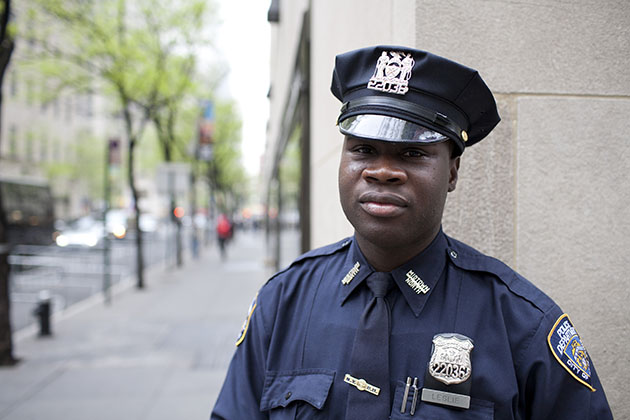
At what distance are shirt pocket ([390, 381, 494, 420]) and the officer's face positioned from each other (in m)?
0.43

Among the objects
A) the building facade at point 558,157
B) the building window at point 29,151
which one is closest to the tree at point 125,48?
the building facade at point 558,157

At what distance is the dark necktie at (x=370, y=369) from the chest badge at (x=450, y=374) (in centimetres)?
12

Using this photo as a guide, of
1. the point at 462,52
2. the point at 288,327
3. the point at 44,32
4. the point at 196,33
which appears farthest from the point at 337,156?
the point at 196,33

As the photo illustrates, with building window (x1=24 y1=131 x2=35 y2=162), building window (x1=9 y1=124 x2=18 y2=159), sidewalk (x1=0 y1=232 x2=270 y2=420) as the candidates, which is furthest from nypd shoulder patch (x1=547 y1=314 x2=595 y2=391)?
building window (x1=24 y1=131 x2=35 y2=162)

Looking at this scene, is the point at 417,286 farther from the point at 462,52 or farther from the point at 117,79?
the point at 117,79

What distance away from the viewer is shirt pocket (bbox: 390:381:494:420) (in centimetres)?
144

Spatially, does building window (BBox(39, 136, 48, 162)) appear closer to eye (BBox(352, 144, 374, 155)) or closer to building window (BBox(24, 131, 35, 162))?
building window (BBox(24, 131, 35, 162))

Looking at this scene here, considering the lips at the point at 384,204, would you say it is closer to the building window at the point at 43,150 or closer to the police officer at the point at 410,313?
the police officer at the point at 410,313

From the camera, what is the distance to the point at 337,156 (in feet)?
10.8

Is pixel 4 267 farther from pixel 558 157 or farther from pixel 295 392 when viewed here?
pixel 558 157

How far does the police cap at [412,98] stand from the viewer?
152 centimetres

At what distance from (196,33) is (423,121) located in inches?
671

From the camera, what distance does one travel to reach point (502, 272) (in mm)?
1646

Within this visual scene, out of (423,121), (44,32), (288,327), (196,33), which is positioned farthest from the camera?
(196,33)
